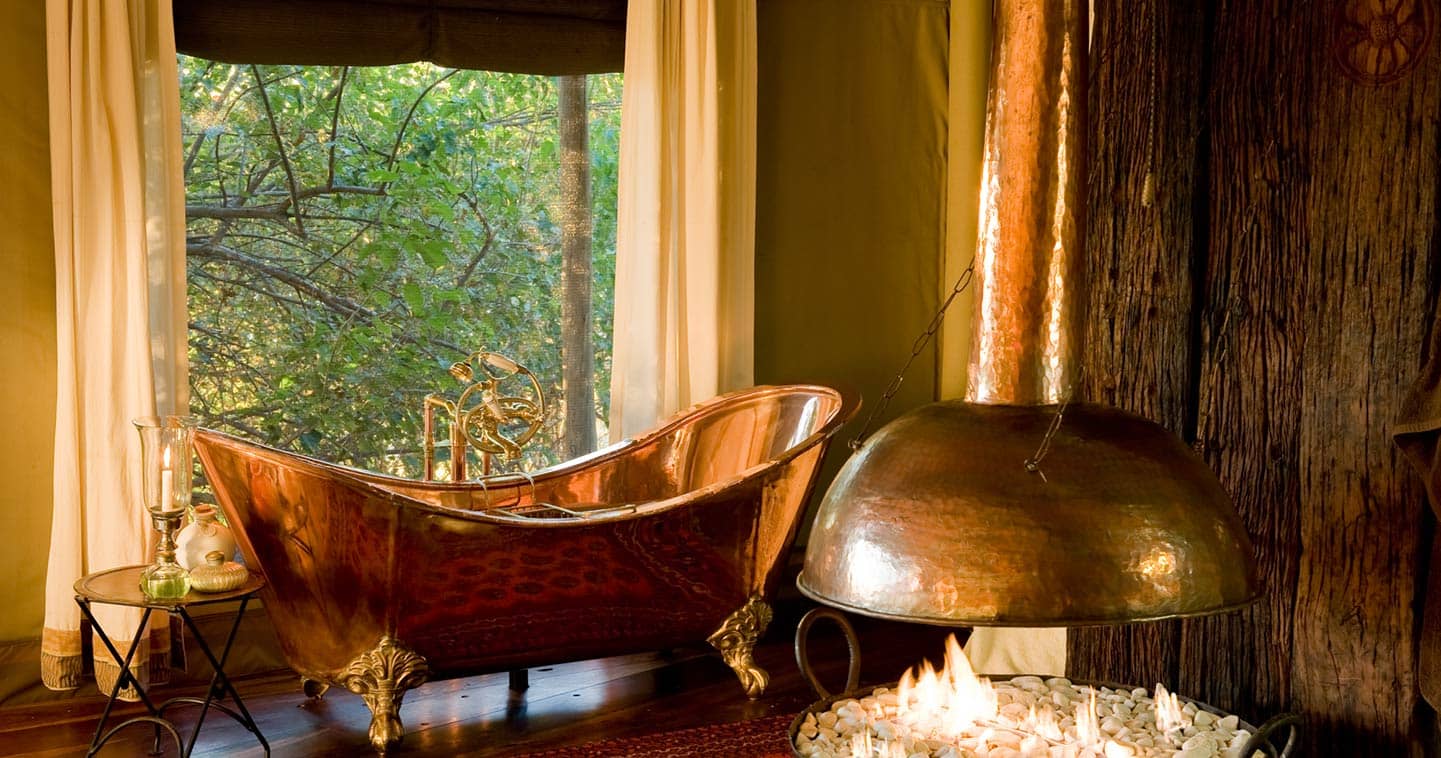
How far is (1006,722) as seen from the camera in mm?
1987

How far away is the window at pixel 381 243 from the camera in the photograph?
3846 mm

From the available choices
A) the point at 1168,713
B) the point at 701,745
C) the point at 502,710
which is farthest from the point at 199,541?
the point at 1168,713

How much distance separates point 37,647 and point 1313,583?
3.06 metres

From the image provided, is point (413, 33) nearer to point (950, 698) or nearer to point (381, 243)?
point (381, 243)

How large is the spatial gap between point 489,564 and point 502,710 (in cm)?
55

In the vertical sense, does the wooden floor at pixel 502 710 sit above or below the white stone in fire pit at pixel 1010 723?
below

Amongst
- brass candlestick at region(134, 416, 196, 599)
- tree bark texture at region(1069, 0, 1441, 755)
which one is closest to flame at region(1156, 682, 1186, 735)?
tree bark texture at region(1069, 0, 1441, 755)

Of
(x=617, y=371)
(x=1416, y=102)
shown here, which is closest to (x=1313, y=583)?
(x=1416, y=102)

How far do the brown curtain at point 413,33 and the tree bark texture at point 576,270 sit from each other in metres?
0.23

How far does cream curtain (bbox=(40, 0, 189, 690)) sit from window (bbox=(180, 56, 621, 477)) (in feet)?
1.84

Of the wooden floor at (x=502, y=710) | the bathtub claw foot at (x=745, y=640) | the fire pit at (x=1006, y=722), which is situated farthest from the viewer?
the bathtub claw foot at (x=745, y=640)

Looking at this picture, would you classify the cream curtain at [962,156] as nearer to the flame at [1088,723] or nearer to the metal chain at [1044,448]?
the flame at [1088,723]

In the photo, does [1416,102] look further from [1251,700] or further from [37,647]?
[37,647]

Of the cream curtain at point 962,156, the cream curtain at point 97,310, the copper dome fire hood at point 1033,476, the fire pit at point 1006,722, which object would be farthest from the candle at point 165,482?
the cream curtain at point 962,156
